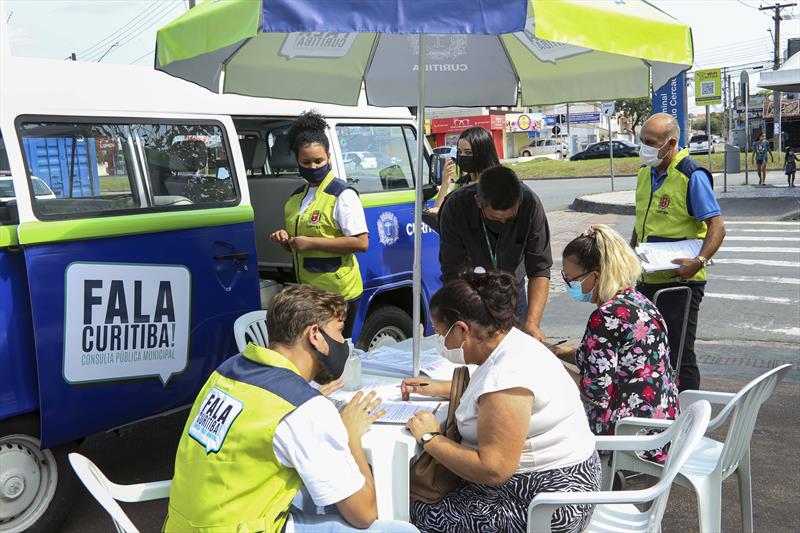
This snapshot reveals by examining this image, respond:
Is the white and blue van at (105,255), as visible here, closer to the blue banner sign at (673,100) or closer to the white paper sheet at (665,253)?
the white paper sheet at (665,253)

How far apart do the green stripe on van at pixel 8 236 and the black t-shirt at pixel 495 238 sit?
225 cm

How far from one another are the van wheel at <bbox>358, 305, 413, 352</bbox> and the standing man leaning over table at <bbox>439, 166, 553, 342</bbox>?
42.9 inches

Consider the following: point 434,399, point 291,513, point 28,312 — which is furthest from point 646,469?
point 28,312

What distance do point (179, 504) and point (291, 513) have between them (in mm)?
369

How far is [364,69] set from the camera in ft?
17.1

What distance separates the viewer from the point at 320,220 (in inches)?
184

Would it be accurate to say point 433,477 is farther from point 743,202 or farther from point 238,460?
point 743,202

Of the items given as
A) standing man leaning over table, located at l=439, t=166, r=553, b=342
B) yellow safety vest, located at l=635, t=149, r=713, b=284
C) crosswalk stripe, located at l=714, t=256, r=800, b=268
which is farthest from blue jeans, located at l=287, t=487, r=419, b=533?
crosswalk stripe, located at l=714, t=256, r=800, b=268

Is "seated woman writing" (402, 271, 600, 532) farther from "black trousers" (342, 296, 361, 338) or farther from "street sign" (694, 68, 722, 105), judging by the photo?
"street sign" (694, 68, 722, 105)

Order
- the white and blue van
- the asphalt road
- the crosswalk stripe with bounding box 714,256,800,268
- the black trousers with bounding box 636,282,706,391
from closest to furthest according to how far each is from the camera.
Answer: the white and blue van
the asphalt road
the black trousers with bounding box 636,282,706,391
the crosswalk stripe with bounding box 714,256,800,268

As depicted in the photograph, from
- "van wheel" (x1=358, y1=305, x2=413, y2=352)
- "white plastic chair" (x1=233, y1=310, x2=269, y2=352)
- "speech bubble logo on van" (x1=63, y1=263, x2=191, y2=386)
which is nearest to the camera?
"speech bubble logo on van" (x1=63, y1=263, x2=191, y2=386)

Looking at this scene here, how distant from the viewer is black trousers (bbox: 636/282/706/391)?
4852 mm

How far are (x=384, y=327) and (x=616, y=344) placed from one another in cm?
266

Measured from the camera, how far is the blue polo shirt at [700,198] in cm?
477
